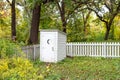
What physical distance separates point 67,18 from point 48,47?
40.7ft

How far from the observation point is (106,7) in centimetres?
2750

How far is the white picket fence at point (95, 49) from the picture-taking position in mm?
18609

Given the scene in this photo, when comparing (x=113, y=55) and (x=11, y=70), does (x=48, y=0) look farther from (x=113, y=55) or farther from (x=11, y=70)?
(x=11, y=70)

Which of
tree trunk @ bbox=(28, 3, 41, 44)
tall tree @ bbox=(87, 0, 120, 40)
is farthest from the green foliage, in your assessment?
tall tree @ bbox=(87, 0, 120, 40)

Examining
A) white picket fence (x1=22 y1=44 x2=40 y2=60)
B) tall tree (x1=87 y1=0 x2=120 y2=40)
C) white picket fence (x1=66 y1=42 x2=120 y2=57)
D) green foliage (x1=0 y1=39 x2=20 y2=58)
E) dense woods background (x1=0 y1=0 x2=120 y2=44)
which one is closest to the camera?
green foliage (x1=0 y1=39 x2=20 y2=58)

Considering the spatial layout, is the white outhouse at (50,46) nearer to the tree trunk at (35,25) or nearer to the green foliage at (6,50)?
the tree trunk at (35,25)

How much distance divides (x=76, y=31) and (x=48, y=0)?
9.35 m

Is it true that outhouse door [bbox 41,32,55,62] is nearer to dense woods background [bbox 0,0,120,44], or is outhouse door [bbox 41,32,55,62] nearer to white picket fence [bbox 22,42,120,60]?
white picket fence [bbox 22,42,120,60]

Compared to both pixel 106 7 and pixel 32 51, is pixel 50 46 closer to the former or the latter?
pixel 32 51

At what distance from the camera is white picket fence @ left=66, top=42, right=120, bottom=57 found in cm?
1861

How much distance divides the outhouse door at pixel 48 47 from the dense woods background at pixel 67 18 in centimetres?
638

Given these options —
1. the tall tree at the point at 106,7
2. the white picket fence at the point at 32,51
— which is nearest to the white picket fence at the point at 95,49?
the white picket fence at the point at 32,51

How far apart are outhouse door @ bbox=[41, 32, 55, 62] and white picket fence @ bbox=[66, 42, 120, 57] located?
3884 millimetres

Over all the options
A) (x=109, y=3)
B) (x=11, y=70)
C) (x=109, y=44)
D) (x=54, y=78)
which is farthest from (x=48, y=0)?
(x=11, y=70)
